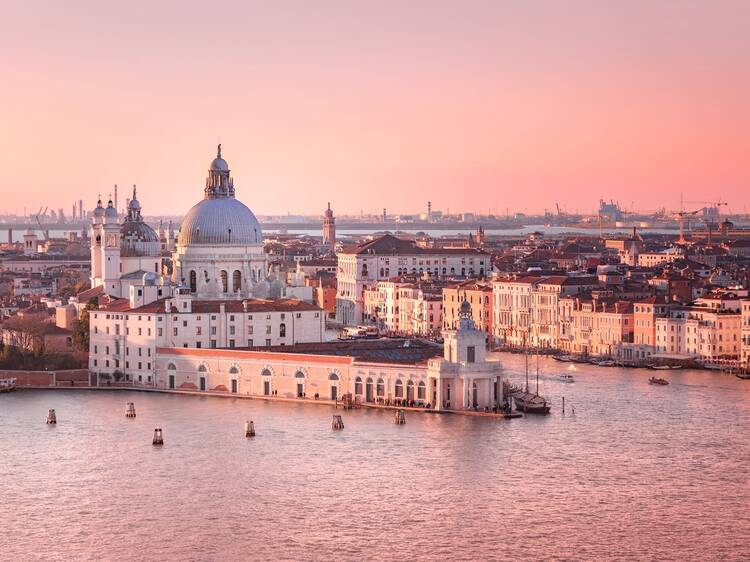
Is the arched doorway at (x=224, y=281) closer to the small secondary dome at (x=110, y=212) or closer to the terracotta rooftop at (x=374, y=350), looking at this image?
the terracotta rooftop at (x=374, y=350)

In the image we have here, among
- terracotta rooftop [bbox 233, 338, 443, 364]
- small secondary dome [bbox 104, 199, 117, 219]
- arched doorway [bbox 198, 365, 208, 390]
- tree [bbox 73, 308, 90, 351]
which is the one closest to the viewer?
terracotta rooftop [bbox 233, 338, 443, 364]

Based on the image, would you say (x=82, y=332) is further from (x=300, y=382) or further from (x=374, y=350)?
(x=374, y=350)

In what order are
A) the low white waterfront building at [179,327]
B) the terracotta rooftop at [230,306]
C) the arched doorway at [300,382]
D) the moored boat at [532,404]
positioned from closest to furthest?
the moored boat at [532,404]
the arched doorway at [300,382]
the low white waterfront building at [179,327]
the terracotta rooftop at [230,306]

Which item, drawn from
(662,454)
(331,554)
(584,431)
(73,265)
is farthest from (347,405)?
(73,265)

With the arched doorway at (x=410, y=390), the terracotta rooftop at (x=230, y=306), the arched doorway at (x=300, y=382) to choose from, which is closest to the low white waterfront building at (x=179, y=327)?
the terracotta rooftop at (x=230, y=306)

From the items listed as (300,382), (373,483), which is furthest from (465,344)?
(373,483)

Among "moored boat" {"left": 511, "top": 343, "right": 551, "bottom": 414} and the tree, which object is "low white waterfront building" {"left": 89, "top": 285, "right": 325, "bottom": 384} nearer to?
the tree

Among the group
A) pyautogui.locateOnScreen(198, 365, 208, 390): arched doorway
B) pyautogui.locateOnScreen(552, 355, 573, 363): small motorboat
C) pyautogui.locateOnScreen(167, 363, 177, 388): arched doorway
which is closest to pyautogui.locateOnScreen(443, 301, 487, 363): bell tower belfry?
pyautogui.locateOnScreen(198, 365, 208, 390): arched doorway

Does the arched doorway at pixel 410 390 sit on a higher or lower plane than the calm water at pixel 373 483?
higher
